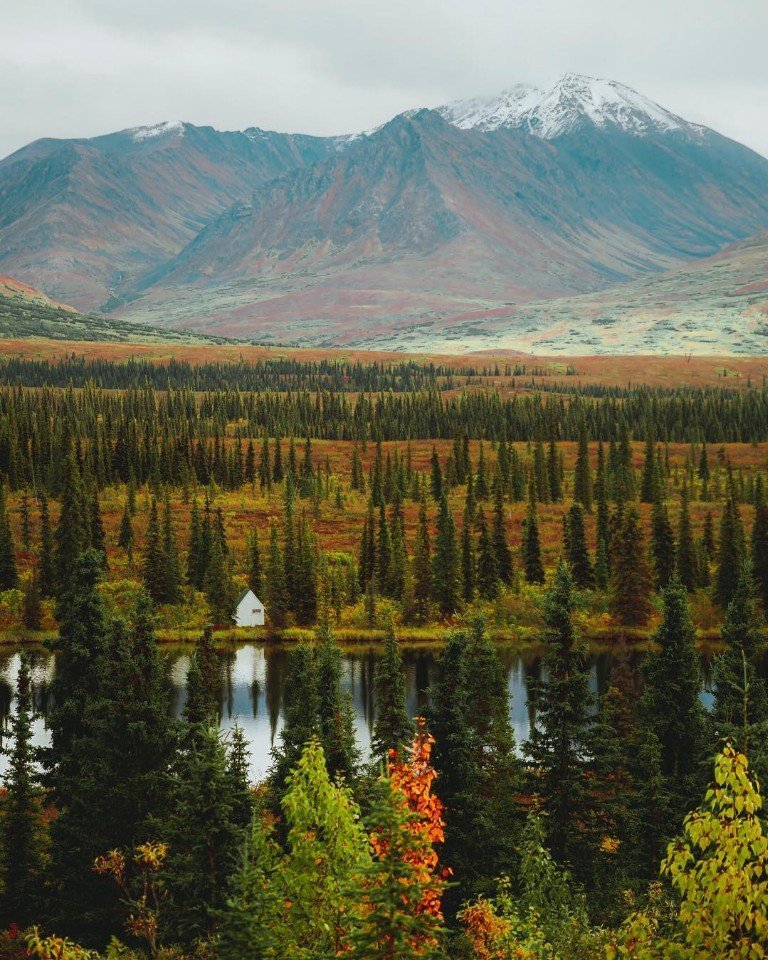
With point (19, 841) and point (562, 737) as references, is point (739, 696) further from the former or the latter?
point (19, 841)

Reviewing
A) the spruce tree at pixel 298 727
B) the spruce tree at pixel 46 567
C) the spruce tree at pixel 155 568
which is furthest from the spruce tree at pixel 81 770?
the spruce tree at pixel 46 567

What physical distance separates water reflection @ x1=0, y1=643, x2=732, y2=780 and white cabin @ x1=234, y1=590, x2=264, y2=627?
17.6ft

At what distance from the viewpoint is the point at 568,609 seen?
45469 millimetres

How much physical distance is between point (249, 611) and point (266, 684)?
2354 cm

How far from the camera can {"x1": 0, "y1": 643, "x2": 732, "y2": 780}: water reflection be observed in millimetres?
75750

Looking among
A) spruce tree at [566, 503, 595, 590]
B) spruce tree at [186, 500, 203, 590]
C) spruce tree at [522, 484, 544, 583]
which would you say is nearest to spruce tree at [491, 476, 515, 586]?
spruce tree at [522, 484, 544, 583]

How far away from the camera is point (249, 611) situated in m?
114

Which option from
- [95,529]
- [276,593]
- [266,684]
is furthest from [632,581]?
[95,529]

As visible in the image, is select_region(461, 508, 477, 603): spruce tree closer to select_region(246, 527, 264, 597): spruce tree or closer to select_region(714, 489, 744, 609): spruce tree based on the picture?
select_region(246, 527, 264, 597): spruce tree

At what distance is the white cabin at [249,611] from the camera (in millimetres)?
113062

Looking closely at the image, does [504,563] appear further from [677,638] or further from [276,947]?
[276,947]

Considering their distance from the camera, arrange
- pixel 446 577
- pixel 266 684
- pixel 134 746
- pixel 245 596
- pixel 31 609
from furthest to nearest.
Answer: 1. pixel 446 577
2. pixel 245 596
3. pixel 31 609
4. pixel 266 684
5. pixel 134 746

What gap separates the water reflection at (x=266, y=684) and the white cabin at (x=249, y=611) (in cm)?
536

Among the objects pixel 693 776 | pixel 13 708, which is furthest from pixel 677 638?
pixel 13 708
